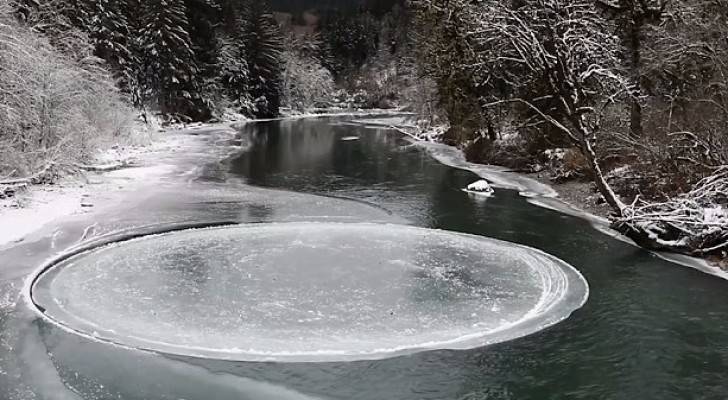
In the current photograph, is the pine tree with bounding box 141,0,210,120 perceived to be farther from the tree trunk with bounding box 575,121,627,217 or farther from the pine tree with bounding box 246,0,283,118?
the tree trunk with bounding box 575,121,627,217

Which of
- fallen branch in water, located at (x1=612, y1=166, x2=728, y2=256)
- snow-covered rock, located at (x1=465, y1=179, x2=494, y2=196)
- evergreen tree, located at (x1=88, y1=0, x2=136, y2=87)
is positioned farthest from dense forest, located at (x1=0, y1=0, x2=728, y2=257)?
snow-covered rock, located at (x1=465, y1=179, x2=494, y2=196)

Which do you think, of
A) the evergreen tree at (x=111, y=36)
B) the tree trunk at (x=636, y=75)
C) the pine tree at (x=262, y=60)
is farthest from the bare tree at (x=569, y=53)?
the pine tree at (x=262, y=60)

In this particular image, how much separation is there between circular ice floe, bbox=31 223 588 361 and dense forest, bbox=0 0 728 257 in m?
4.96

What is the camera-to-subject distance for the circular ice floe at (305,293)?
9164 millimetres

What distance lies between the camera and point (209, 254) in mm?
13508

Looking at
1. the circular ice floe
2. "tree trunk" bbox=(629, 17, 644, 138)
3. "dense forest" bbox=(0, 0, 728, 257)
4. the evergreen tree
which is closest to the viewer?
the circular ice floe

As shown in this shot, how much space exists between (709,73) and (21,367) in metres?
17.6

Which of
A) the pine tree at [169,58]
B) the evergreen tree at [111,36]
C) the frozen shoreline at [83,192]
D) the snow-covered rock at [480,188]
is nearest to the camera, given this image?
the frozen shoreline at [83,192]

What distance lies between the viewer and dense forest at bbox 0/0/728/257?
16.4m

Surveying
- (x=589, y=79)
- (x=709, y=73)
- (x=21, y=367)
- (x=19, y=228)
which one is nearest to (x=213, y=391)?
(x=21, y=367)

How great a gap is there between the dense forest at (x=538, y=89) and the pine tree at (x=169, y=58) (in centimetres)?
17

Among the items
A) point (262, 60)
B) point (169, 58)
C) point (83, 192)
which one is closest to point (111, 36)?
point (169, 58)

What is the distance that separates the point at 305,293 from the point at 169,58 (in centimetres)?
4789

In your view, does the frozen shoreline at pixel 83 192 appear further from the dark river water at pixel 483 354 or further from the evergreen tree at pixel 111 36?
the evergreen tree at pixel 111 36
